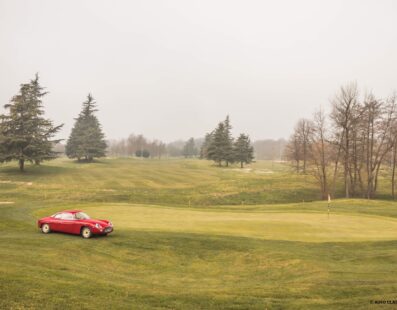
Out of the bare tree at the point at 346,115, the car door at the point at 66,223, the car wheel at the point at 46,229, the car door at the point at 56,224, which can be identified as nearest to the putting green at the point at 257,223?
the car door at the point at 66,223

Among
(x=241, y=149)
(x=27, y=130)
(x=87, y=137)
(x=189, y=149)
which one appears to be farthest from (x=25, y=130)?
(x=189, y=149)

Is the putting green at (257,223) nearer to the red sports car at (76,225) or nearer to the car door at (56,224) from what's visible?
the red sports car at (76,225)

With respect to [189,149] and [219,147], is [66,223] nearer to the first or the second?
[219,147]

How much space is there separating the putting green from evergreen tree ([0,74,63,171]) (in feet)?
129

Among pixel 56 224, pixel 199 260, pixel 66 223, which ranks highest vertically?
pixel 66 223

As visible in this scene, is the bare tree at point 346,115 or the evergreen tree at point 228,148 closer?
the bare tree at point 346,115

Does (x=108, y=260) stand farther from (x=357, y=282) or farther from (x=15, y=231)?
(x=357, y=282)

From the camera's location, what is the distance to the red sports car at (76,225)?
19706mm

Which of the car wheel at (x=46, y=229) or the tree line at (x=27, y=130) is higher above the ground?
the tree line at (x=27, y=130)

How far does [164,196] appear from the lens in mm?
48156

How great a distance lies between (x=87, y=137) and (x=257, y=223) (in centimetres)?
7683

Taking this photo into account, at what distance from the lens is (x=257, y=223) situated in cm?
2470

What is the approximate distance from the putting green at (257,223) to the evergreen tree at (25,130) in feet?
129

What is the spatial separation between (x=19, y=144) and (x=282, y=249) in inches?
2236
